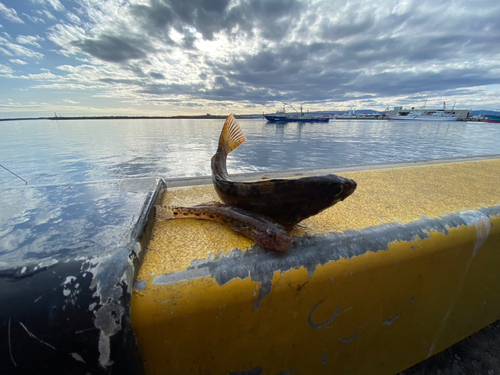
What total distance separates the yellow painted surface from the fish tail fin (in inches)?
3.5

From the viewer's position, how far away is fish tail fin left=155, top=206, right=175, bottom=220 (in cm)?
155

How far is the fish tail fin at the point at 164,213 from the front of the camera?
1551 mm

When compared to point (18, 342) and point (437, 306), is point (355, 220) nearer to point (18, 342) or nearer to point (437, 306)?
point (437, 306)

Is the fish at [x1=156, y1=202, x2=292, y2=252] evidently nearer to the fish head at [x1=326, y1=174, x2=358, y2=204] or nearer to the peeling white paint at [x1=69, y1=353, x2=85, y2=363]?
the fish head at [x1=326, y1=174, x2=358, y2=204]

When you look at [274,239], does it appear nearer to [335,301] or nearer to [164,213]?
[335,301]

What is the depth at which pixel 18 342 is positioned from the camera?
0.77m

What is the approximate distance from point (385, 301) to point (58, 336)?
5.27 feet

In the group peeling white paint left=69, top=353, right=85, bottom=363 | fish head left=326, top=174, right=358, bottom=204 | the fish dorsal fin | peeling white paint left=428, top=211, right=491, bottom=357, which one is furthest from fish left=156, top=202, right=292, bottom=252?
peeling white paint left=428, top=211, right=491, bottom=357

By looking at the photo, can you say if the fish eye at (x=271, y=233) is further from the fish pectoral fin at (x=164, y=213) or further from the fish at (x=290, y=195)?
the fish pectoral fin at (x=164, y=213)

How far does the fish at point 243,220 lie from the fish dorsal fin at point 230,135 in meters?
0.69

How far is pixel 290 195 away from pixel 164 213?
89 cm

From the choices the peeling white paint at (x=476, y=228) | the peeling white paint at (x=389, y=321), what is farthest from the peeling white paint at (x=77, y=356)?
the peeling white paint at (x=476, y=228)

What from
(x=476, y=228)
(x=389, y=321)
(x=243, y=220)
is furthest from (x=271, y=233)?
(x=476, y=228)

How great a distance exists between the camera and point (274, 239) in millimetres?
1159
